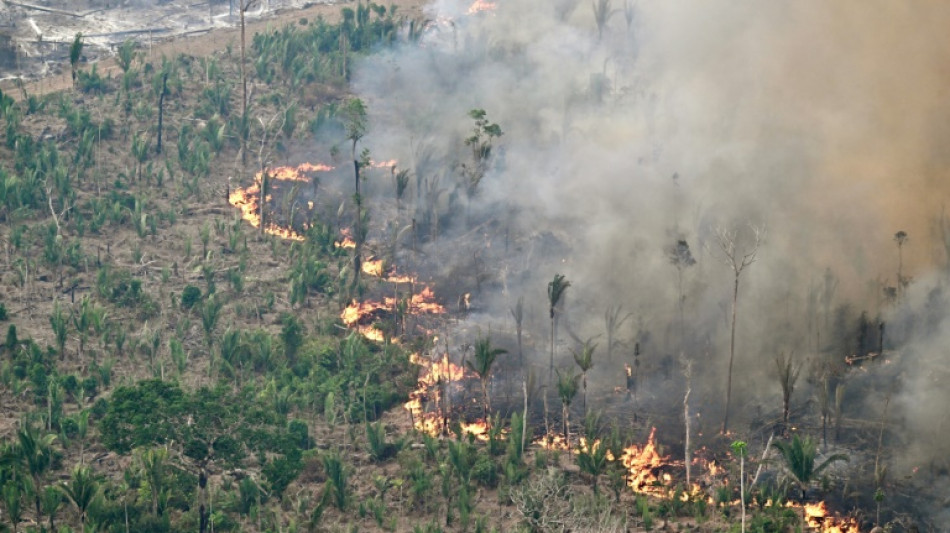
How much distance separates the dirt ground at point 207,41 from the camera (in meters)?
74.0

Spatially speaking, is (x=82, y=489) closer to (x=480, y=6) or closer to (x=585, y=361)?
(x=585, y=361)

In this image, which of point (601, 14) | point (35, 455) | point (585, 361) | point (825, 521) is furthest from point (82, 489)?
point (601, 14)

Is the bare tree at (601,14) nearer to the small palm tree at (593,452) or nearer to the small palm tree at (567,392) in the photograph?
the small palm tree at (567,392)

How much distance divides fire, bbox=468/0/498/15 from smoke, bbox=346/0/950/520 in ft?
3.61

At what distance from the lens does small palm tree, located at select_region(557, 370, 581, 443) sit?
49734 millimetres

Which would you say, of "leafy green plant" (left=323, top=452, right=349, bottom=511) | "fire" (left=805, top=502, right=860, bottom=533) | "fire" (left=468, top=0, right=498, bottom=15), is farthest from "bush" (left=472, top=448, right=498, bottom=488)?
"fire" (left=468, top=0, right=498, bottom=15)

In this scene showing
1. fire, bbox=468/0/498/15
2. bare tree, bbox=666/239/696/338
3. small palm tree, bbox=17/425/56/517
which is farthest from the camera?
fire, bbox=468/0/498/15

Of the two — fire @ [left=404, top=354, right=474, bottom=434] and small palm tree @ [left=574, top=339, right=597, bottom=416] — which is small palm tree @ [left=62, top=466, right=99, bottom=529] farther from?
small palm tree @ [left=574, top=339, right=597, bottom=416]

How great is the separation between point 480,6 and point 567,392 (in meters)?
33.9

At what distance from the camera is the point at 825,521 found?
152 feet

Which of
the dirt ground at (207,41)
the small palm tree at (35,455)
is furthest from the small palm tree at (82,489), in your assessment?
the dirt ground at (207,41)

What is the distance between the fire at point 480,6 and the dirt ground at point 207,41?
2.86 m

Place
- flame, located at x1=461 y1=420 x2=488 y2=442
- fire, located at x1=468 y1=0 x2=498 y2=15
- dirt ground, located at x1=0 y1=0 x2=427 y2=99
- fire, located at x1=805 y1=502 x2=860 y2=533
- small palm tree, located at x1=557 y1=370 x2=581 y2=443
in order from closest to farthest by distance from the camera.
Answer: fire, located at x1=805 y1=502 x2=860 y2=533, small palm tree, located at x1=557 y1=370 x2=581 y2=443, flame, located at x1=461 y1=420 x2=488 y2=442, dirt ground, located at x1=0 y1=0 x2=427 y2=99, fire, located at x1=468 y1=0 x2=498 y2=15

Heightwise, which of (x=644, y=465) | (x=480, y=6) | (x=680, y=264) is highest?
(x=480, y=6)
